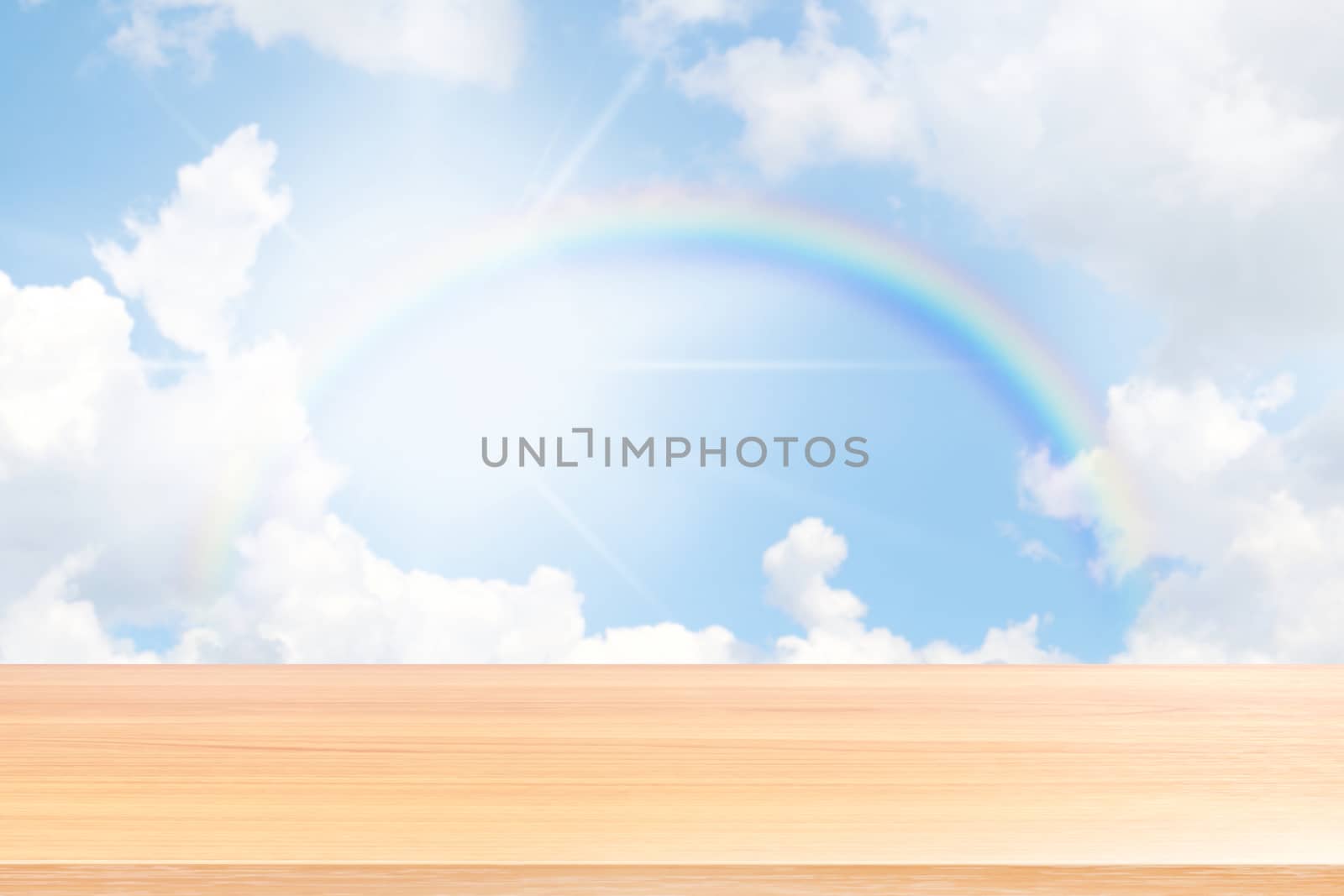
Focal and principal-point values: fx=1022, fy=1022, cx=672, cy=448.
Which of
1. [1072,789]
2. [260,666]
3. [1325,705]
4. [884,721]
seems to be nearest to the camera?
[1072,789]

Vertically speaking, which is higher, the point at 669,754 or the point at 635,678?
the point at 635,678

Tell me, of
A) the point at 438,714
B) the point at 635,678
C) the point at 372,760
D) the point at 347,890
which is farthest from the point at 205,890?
the point at 635,678

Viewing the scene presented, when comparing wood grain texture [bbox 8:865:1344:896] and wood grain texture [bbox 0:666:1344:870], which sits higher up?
wood grain texture [bbox 0:666:1344:870]

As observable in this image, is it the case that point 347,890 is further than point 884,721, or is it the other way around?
point 884,721

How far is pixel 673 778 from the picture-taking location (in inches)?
22.2

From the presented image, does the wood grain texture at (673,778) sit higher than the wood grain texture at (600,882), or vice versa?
the wood grain texture at (673,778)

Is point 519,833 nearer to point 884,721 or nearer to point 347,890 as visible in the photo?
point 347,890

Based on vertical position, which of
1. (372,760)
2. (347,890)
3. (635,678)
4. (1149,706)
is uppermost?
(635,678)

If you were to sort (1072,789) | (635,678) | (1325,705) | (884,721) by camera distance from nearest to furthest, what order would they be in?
(1072,789) < (884,721) < (1325,705) < (635,678)

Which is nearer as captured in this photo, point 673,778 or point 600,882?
point 600,882

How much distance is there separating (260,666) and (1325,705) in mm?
1160

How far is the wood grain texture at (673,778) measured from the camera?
438mm

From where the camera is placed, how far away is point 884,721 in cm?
78

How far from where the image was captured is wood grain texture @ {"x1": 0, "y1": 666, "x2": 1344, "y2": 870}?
1.44ft
